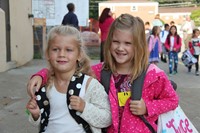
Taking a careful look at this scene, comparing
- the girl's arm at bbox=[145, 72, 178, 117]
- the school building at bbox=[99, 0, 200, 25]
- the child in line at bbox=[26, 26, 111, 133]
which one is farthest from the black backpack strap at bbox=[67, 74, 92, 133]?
the school building at bbox=[99, 0, 200, 25]

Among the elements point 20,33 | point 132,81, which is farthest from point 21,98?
point 20,33

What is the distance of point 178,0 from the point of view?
321 feet

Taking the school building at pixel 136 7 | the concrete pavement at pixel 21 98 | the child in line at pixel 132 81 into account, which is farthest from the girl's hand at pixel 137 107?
the school building at pixel 136 7

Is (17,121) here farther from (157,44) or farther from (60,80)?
(157,44)

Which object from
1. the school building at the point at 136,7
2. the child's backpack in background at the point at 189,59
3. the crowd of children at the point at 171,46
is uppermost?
the school building at the point at 136,7

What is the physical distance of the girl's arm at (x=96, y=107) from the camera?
238cm

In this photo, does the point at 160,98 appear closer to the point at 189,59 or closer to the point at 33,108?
the point at 33,108

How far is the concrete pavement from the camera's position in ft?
18.2

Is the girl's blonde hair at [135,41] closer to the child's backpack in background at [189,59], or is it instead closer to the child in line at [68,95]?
the child in line at [68,95]

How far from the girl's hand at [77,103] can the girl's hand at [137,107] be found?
315mm

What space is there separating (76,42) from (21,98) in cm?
493

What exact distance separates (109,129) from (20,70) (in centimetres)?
863

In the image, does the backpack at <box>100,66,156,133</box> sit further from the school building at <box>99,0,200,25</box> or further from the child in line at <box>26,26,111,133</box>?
the school building at <box>99,0,200,25</box>

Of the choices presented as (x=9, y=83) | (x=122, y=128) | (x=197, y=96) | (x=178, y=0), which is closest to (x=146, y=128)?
(x=122, y=128)
